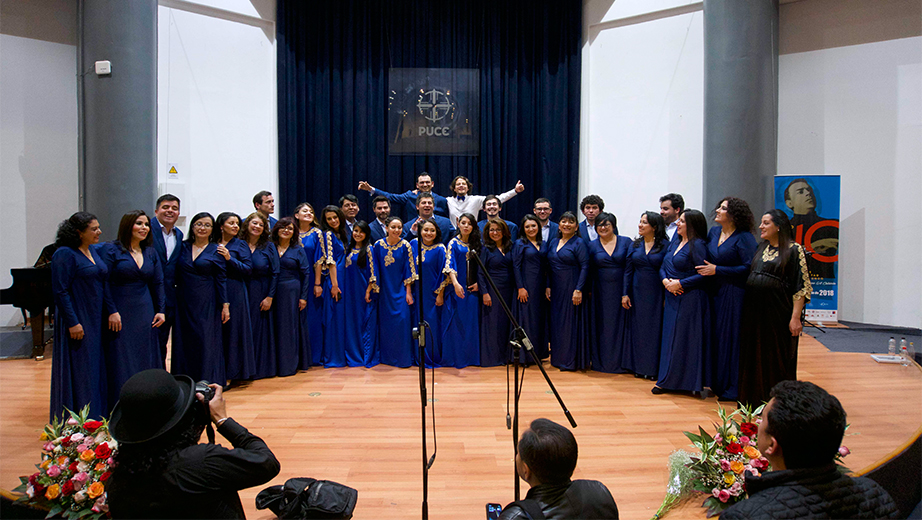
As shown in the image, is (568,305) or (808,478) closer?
(808,478)

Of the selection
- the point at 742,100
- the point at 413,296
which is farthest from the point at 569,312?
the point at 742,100

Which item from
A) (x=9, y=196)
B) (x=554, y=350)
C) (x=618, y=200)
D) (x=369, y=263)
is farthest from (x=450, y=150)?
(x=9, y=196)

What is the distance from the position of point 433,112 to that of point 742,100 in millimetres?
4110

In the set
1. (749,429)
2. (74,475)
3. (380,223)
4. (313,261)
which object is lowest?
(74,475)

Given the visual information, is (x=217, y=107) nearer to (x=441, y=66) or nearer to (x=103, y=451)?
(x=441, y=66)

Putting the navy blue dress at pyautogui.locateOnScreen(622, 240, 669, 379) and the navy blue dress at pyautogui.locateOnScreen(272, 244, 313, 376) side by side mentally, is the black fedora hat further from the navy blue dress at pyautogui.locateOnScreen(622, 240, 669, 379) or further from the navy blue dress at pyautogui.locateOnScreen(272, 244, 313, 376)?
the navy blue dress at pyautogui.locateOnScreen(622, 240, 669, 379)

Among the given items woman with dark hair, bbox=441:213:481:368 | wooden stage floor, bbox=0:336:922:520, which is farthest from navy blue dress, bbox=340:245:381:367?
woman with dark hair, bbox=441:213:481:368

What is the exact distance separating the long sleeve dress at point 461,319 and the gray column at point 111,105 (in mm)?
3535

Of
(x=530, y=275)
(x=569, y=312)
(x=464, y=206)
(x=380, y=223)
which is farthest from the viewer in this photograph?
(x=464, y=206)

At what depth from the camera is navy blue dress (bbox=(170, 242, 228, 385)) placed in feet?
13.6

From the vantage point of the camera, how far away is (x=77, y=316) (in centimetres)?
331

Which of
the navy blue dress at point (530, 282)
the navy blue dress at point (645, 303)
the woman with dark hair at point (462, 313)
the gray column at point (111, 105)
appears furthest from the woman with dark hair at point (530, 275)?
the gray column at point (111, 105)

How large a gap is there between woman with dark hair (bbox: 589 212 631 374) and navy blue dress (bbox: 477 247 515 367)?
82 cm

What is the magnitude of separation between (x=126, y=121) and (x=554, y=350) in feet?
16.7
